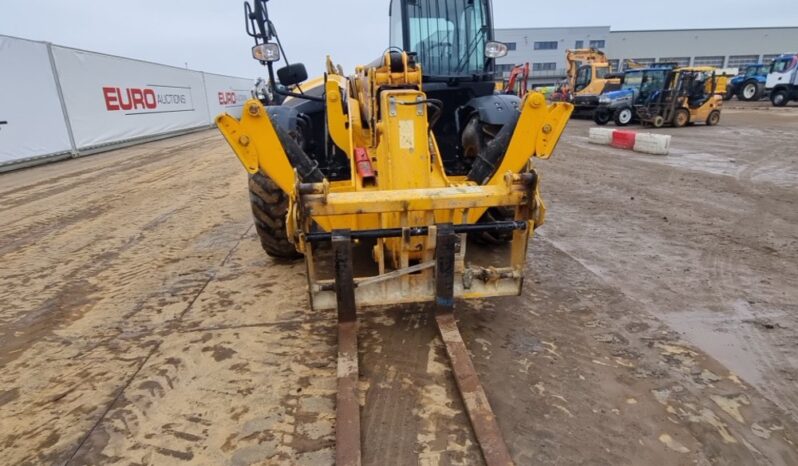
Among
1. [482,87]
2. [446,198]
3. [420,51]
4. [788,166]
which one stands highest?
[420,51]

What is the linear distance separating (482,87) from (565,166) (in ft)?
19.3

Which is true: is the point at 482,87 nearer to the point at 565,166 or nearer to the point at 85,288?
the point at 85,288

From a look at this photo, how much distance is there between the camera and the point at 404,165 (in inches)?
115

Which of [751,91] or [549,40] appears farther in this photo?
[549,40]

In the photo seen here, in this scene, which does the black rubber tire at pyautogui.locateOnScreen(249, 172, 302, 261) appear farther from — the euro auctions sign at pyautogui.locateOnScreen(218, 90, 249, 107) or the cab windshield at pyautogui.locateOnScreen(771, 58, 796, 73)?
the cab windshield at pyautogui.locateOnScreen(771, 58, 796, 73)

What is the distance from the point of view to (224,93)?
2620 centimetres

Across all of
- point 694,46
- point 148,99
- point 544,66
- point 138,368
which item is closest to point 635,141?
point 138,368

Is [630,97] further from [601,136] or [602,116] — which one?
[601,136]

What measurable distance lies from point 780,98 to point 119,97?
31.8 meters

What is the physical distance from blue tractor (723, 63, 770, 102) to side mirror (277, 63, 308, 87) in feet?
117

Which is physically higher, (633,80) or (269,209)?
(633,80)

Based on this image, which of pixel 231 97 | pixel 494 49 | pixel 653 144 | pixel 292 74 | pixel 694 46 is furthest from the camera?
pixel 694 46

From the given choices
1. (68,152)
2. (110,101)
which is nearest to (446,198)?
(68,152)

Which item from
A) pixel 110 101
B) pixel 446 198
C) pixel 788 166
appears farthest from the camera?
pixel 110 101
